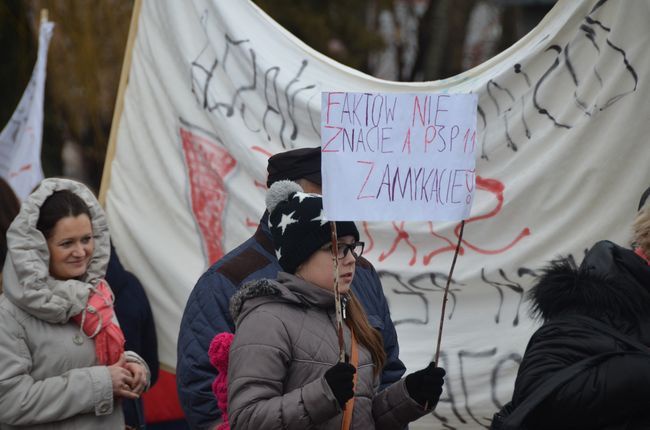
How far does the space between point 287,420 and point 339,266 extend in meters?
0.47

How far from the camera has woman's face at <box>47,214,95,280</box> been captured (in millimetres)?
3818

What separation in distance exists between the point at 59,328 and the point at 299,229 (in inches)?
47.2

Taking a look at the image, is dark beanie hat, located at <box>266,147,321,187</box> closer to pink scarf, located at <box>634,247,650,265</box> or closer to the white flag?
pink scarf, located at <box>634,247,650,265</box>

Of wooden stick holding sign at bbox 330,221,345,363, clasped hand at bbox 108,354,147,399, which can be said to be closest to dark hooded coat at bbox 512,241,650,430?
wooden stick holding sign at bbox 330,221,345,363

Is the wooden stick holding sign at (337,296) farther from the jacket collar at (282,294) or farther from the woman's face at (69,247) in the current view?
the woman's face at (69,247)

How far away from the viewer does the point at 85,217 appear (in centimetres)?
391

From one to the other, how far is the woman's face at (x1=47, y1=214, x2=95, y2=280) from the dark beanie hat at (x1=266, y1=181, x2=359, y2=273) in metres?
1.01

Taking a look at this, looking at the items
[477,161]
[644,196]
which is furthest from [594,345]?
[477,161]

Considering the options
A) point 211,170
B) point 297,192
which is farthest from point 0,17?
point 297,192

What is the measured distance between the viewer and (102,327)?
383 centimetres

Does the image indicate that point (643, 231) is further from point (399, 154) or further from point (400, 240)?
point (400, 240)

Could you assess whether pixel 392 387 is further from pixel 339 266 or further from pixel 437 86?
pixel 437 86

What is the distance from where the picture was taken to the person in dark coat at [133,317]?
180 inches

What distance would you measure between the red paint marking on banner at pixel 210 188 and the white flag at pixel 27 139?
1496 mm
